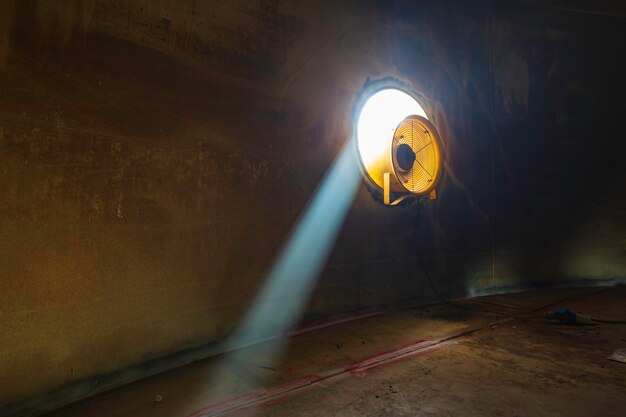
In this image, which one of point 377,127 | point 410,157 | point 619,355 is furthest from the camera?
point 377,127

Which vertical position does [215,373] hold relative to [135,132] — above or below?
below

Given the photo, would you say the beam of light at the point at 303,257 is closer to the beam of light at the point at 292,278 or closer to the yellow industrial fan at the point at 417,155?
the beam of light at the point at 292,278

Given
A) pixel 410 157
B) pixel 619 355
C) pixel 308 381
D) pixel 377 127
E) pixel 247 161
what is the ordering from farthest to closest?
pixel 377 127 → pixel 410 157 → pixel 247 161 → pixel 619 355 → pixel 308 381

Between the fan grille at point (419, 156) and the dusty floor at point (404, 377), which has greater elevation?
the fan grille at point (419, 156)

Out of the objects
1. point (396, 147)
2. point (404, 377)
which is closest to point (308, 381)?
point (404, 377)

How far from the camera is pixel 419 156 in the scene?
5031 millimetres

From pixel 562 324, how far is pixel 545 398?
239cm

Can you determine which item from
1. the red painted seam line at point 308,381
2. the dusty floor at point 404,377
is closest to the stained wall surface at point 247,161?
the dusty floor at point 404,377

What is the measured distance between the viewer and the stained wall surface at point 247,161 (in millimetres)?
3012

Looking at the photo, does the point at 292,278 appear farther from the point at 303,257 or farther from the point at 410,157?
the point at 410,157

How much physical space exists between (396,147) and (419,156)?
40cm

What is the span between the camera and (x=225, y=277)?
13.3 ft

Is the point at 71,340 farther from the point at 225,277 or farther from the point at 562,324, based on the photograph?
the point at 562,324

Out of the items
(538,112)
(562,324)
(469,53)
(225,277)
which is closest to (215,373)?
(225,277)
